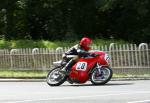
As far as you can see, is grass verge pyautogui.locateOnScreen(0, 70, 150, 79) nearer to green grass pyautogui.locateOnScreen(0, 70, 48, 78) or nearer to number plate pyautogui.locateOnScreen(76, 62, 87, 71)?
green grass pyautogui.locateOnScreen(0, 70, 48, 78)

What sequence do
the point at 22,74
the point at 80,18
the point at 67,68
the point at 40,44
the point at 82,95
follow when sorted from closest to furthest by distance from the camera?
the point at 82,95
the point at 67,68
the point at 22,74
the point at 40,44
the point at 80,18

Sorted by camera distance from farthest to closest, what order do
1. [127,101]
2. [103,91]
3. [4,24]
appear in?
[4,24]
[103,91]
[127,101]

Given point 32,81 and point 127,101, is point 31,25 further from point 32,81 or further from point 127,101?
point 127,101

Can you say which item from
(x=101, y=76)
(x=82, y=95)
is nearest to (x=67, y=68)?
(x=101, y=76)

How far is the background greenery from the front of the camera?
111 ft

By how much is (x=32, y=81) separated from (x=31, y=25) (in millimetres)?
16268

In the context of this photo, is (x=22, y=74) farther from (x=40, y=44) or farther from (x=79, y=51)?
(x=79, y=51)

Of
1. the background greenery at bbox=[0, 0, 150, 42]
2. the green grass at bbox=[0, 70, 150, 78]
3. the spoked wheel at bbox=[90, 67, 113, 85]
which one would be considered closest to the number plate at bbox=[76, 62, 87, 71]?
the spoked wheel at bbox=[90, 67, 113, 85]

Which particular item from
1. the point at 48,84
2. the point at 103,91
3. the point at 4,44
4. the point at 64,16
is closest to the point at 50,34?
the point at 64,16

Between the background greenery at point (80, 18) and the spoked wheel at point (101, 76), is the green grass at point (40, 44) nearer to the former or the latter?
the background greenery at point (80, 18)

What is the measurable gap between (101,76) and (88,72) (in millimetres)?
550

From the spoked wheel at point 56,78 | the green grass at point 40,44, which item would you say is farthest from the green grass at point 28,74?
the spoked wheel at point 56,78

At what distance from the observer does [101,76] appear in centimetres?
2138

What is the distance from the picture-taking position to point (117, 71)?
2625 centimetres
